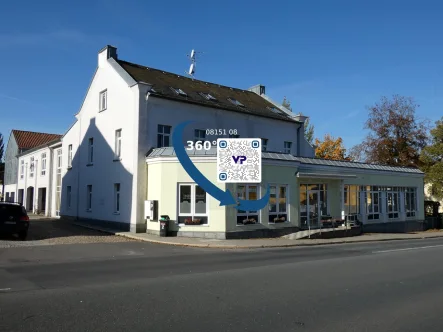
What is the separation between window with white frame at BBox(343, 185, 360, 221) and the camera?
1029 inches

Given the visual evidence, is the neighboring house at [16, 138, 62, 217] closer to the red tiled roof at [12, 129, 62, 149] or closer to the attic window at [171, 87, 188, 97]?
the red tiled roof at [12, 129, 62, 149]

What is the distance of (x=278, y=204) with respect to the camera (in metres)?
21.4

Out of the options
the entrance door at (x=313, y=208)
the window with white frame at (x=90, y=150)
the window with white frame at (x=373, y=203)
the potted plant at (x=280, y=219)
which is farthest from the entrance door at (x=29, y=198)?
the window with white frame at (x=373, y=203)

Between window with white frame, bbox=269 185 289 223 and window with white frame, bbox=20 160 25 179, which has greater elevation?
window with white frame, bbox=20 160 25 179

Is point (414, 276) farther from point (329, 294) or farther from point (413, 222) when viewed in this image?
point (413, 222)

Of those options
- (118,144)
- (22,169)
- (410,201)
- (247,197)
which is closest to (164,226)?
(247,197)

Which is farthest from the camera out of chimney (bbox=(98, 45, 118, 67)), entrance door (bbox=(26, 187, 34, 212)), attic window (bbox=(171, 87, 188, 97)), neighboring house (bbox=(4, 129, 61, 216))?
entrance door (bbox=(26, 187, 34, 212))

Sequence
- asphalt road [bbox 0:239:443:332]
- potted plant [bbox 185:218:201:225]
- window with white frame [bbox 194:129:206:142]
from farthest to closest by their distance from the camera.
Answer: window with white frame [bbox 194:129:206:142] < potted plant [bbox 185:218:201:225] < asphalt road [bbox 0:239:443:332]

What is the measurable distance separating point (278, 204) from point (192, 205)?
15.6ft

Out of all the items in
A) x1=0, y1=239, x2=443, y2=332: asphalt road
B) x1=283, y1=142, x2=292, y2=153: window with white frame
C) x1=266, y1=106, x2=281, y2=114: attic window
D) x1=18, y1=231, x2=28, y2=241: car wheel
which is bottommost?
x1=0, y1=239, x2=443, y2=332: asphalt road

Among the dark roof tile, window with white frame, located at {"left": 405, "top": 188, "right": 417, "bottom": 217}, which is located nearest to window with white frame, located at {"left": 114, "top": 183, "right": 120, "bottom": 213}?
the dark roof tile

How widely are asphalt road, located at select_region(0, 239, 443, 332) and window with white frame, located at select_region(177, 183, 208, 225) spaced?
675 cm

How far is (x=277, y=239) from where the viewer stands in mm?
19969

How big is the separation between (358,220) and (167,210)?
13340 mm
